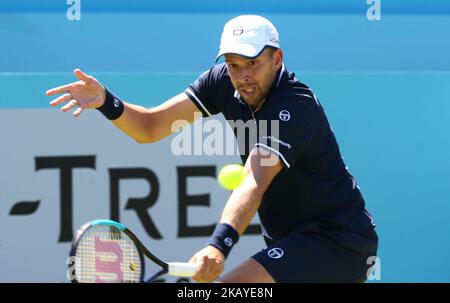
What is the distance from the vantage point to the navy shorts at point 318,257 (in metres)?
3.62

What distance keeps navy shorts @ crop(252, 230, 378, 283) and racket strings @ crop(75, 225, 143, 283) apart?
1.54 ft

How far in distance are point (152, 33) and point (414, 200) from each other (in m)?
2.10

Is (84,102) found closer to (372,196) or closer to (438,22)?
(372,196)

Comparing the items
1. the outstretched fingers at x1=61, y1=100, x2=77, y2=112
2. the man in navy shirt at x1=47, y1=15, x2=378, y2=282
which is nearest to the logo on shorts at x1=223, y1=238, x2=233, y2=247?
the man in navy shirt at x1=47, y1=15, x2=378, y2=282

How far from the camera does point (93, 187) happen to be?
5.38 meters

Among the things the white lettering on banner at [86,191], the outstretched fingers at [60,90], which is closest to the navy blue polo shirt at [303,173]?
the outstretched fingers at [60,90]

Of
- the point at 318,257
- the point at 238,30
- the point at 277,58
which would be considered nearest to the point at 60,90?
the point at 238,30

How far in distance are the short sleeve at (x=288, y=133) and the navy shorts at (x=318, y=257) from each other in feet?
1.08

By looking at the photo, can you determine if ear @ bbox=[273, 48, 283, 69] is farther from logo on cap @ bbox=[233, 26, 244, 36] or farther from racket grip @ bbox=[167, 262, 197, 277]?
racket grip @ bbox=[167, 262, 197, 277]

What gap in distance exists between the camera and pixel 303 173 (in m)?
3.78
